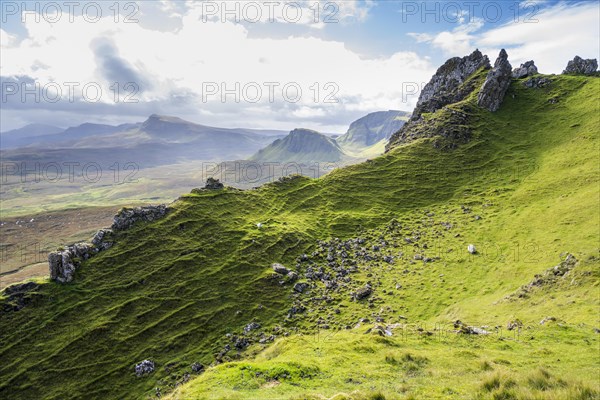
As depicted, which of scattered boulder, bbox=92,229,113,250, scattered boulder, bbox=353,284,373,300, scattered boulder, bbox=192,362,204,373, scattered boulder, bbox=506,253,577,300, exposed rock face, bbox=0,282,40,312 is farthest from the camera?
scattered boulder, bbox=92,229,113,250

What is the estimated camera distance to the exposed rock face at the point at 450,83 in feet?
525

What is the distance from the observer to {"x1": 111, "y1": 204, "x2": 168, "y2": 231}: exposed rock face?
3061 inches

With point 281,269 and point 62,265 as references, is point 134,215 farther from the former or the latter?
point 281,269

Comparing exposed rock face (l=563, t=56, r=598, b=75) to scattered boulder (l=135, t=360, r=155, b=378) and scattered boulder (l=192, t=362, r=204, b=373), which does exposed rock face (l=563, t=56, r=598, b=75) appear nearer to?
scattered boulder (l=192, t=362, r=204, b=373)

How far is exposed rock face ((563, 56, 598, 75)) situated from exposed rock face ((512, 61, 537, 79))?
73.4ft

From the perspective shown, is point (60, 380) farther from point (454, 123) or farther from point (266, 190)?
point (454, 123)

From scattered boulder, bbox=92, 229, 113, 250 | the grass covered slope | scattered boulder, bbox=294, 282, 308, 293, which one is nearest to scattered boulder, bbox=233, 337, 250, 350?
the grass covered slope

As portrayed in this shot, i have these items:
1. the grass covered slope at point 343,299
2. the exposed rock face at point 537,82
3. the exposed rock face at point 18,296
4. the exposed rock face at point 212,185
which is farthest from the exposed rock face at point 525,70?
the exposed rock face at point 18,296

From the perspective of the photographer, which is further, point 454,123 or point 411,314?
point 454,123

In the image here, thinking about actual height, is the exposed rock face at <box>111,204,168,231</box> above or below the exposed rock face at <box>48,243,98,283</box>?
above

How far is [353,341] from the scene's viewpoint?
3450 cm

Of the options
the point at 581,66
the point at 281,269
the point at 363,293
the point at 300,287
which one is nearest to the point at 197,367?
the point at 300,287

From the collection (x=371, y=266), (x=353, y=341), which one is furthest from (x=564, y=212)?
(x=353, y=341)

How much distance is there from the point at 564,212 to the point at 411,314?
45.0 metres
